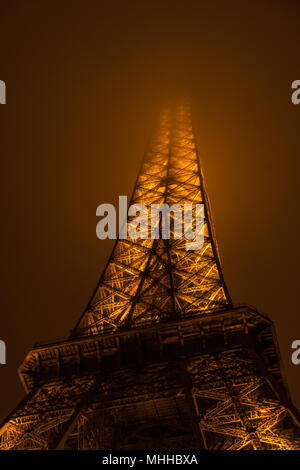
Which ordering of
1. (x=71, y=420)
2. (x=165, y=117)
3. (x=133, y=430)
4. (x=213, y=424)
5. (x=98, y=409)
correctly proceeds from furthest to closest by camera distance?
(x=165, y=117)
(x=133, y=430)
(x=98, y=409)
(x=71, y=420)
(x=213, y=424)

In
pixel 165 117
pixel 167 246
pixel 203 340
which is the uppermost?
pixel 165 117

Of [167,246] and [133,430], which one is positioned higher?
[167,246]

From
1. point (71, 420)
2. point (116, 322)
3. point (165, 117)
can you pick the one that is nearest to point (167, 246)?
point (116, 322)

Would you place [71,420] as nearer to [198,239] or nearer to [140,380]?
[140,380]

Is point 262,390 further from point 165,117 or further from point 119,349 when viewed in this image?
point 165,117

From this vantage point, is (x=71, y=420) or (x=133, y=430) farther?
(x=133, y=430)

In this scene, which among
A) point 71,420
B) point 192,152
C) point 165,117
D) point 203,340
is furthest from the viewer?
point 165,117
